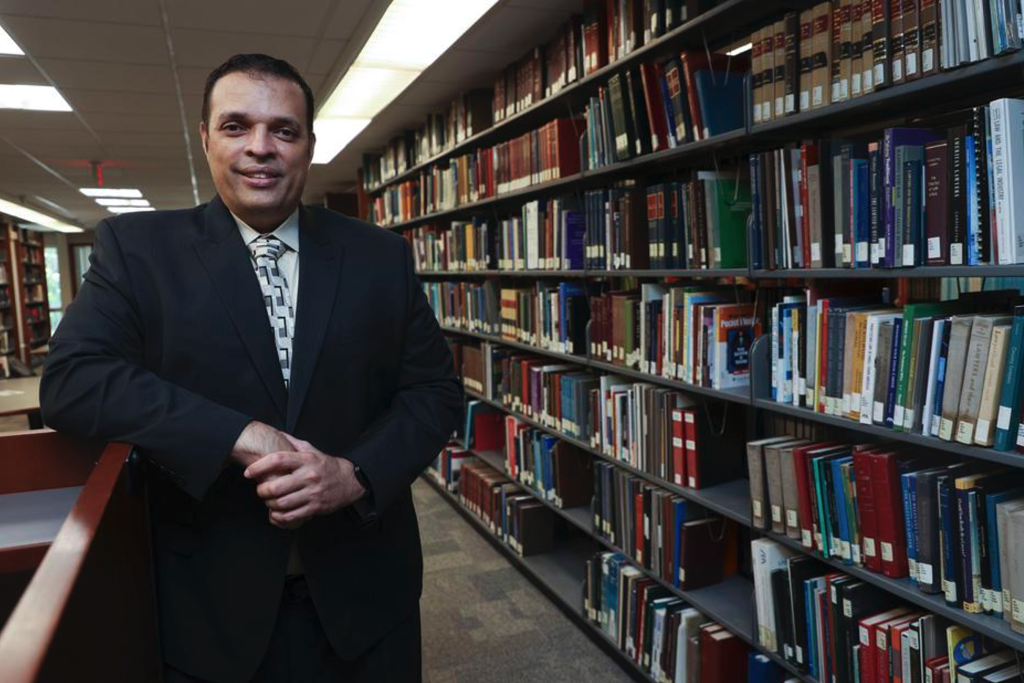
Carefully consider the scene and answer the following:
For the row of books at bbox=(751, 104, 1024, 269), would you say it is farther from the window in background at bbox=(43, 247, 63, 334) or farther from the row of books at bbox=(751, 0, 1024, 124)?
the window in background at bbox=(43, 247, 63, 334)

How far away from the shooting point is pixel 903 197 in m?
1.50

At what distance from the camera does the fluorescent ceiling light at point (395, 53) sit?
290cm

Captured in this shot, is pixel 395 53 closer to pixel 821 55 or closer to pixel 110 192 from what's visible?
pixel 821 55

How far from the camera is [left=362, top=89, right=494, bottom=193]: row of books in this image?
13.2ft

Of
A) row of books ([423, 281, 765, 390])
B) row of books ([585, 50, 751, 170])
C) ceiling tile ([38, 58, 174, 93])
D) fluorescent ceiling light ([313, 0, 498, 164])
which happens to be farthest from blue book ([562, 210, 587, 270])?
ceiling tile ([38, 58, 174, 93])

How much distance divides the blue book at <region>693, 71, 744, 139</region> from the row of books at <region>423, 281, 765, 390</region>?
49 centimetres

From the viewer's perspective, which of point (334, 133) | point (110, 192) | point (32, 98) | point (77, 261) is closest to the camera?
point (32, 98)

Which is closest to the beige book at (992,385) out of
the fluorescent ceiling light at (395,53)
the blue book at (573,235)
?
the blue book at (573,235)

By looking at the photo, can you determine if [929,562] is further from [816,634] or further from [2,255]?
[2,255]

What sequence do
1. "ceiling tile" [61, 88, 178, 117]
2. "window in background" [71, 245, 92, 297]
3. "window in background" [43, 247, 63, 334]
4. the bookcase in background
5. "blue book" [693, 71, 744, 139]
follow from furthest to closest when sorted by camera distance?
1. "window in background" [71, 245, 92, 297]
2. "window in background" [43, 247, 63, 334]
3. "ceiling tile" [61, 88, 178, 117]
4. "blue book" [693, 71, 744, 139]
5. the bookcase in background

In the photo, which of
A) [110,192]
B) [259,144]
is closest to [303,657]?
[259,144]

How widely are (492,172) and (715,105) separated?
71.7 inches

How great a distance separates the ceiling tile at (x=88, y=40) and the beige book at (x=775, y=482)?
2.93 meters

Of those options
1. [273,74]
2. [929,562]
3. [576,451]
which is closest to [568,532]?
[576,451]
